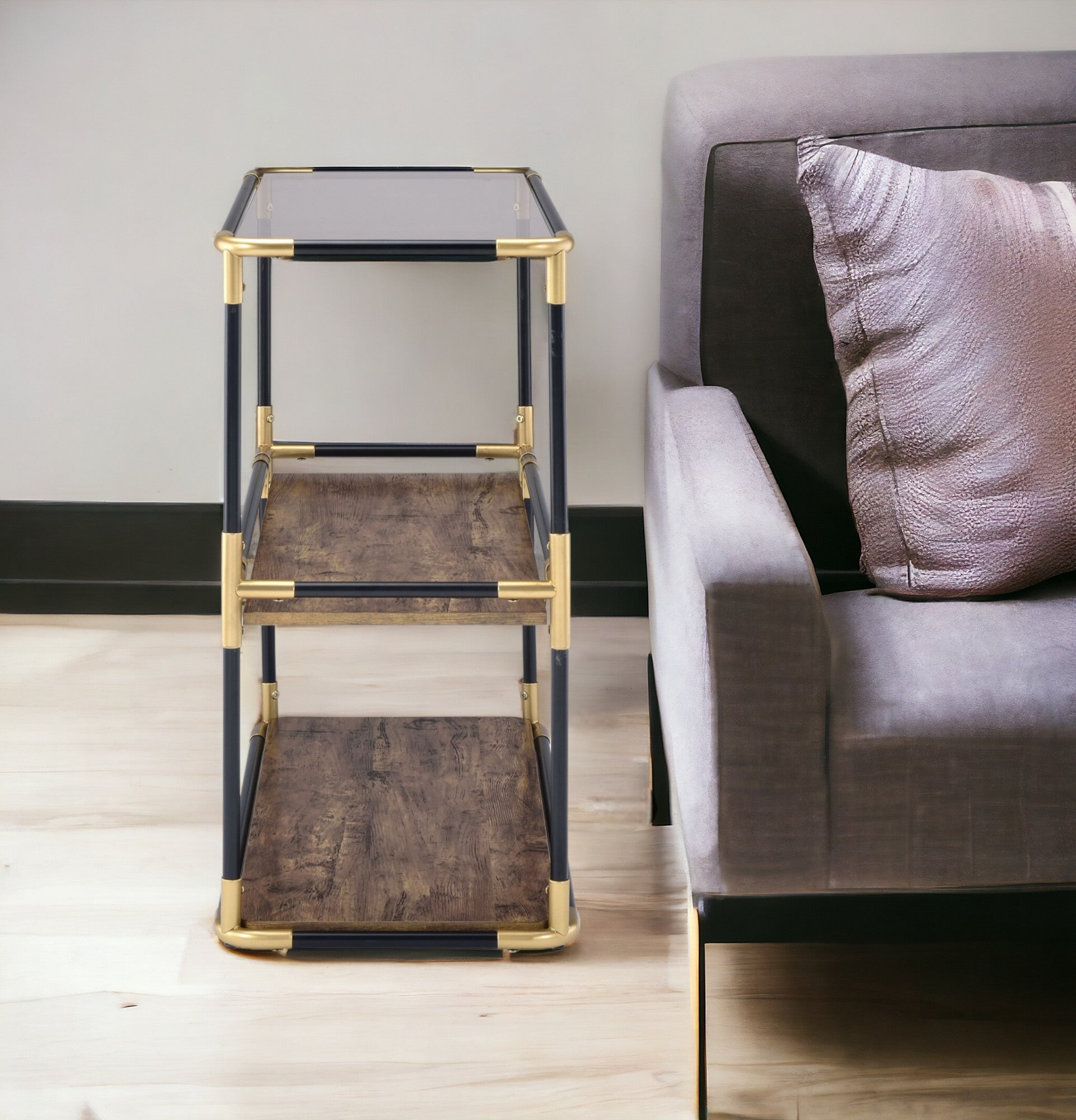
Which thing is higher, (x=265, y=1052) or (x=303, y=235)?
(x=303, y=235)

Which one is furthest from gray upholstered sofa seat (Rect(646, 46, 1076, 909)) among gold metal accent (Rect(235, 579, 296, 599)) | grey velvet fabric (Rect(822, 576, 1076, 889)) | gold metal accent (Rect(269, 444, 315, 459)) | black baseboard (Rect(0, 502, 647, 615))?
black baseboard (Rect(0, 502, 647, 615))

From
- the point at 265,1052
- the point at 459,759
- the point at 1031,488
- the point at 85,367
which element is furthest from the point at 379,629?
the point at 1031,488

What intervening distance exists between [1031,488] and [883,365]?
0.55ft

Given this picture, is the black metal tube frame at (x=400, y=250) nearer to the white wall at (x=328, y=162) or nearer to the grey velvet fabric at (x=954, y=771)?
the grey velvet fabric at (x=954, y=771)

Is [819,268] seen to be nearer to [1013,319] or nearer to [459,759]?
[1013,319]

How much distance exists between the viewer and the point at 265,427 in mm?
1444

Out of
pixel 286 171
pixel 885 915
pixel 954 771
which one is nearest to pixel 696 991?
pixel 885 915

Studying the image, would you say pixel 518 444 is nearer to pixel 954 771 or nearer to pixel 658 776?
pixel 658 776

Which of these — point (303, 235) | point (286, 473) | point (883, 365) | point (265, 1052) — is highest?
point (303, 235)

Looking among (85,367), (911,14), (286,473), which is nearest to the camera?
(286,473)

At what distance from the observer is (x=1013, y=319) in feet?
3.37

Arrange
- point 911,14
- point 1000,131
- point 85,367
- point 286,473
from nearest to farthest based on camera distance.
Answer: point 1000,131
point 286,473
point 911,14
point 85,367

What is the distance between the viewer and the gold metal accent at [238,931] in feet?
3.72

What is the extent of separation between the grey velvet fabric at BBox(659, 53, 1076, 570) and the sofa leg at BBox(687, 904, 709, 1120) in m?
0.52
